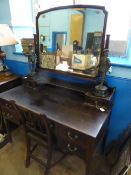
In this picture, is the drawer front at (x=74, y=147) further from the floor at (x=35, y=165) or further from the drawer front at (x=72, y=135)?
the floor at (x=35, y=165)

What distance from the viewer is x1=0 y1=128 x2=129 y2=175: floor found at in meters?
1.47

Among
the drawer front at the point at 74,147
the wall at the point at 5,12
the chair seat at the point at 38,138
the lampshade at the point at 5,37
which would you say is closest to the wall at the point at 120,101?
the wall at the point at 5,12

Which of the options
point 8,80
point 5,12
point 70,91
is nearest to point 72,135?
point 70,91

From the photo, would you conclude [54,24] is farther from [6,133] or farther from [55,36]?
[6,133]

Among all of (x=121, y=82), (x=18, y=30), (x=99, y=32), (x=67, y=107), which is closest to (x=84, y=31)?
(x=99, y=32)

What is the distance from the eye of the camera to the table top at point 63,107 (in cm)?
104

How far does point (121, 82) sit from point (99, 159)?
0.90 metres

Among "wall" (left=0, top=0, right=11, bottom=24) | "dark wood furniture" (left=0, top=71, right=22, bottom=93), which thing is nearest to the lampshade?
"wall" (left=0, top=0, right=11, bottom=24)

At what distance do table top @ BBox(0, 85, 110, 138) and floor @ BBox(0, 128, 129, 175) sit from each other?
61 cm

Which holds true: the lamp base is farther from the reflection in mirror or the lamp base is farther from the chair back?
the chair back

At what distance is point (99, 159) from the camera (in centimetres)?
161

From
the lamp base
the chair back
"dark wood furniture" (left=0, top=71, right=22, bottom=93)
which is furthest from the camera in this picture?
"dark wood furniture" (left=0, top=71, right=22, bottom=93)

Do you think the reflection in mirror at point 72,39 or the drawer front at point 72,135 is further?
the reflection in mirror at point 72,39

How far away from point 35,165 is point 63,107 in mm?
775
